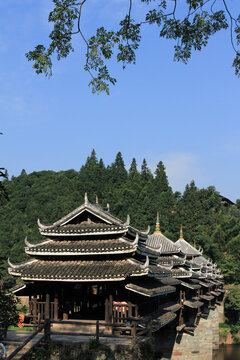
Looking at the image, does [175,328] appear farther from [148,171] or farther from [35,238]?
[148,171]

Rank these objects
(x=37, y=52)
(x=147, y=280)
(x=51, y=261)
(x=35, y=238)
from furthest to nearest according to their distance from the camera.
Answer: (x=35, y=238), (x=147, y=280), (x=51, y=261), (x=37, y=52)

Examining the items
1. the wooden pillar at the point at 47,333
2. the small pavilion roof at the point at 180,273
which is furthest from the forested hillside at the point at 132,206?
the wooden pillar at the point at 47,333

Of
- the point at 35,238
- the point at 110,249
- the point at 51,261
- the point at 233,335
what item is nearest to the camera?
the point at 110,249

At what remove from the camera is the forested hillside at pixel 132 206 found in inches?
3041

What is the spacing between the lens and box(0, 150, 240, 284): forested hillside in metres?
77.2

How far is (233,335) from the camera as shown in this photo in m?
58.3

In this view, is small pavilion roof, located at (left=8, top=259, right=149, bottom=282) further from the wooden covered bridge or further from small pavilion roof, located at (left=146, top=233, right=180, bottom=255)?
small pavilion roof, located at (left=146, top=233, right=180, bottom=255)

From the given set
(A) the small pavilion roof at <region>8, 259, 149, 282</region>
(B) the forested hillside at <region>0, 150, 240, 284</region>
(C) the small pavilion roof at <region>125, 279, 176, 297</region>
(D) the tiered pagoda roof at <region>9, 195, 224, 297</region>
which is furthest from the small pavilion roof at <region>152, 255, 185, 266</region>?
(B) the forested hillside at <region>0, 150, 240, 284</region>

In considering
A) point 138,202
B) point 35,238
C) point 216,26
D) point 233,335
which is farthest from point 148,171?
point 216,26

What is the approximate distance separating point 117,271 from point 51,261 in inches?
168

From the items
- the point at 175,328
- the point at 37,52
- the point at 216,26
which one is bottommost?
the point at 175,328

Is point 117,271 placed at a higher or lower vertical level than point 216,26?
lower

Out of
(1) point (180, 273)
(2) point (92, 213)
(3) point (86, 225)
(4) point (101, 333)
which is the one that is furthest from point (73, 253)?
(1) point (180, 273)

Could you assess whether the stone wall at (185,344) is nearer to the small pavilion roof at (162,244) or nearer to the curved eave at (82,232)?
the small pavilion roof at (162,244)
